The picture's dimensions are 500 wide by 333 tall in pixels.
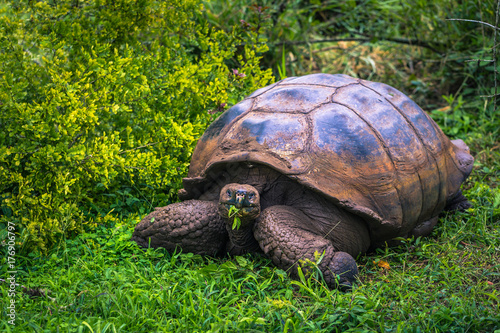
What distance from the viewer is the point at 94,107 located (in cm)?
Result: 312

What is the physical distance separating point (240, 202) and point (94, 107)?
124cm

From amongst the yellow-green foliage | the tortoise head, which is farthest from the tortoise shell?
the yellow-green foliage

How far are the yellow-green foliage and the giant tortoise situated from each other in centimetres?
50

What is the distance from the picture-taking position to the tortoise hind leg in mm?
2549

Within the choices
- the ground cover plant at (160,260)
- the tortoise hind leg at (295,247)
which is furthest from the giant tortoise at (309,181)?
the ground cover plant at (160,260)

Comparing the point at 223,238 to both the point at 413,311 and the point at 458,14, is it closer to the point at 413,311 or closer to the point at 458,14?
the point at 413,311

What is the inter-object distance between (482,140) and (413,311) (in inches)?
118

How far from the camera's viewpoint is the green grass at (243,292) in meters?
2.21

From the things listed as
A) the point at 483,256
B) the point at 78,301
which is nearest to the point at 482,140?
the point at 483,256

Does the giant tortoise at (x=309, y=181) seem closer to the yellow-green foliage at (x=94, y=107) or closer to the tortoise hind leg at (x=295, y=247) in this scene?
the tortoise hind leg at (x=295, y=247)

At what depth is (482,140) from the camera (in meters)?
4.74

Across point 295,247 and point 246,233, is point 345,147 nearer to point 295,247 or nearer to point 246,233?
point 295,247


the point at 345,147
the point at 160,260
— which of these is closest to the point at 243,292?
the point at 160,260

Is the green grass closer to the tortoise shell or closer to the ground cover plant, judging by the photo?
the ground cover plant
